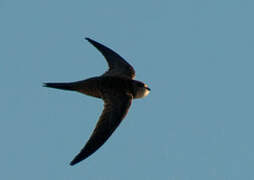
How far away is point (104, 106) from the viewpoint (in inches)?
497

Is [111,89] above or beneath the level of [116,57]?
beneath

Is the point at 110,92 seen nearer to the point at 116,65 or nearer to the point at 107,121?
the point at 107,121

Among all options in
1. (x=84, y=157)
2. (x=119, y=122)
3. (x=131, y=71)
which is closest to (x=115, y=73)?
(x=131, y=71)

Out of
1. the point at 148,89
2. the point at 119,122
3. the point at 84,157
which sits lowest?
the point at 84,157

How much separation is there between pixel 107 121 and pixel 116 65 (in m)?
2.84

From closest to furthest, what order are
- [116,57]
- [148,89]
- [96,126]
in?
1. [96,126]
2. [148,89]
3. [116,57]

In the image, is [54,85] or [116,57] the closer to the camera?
[54,85]

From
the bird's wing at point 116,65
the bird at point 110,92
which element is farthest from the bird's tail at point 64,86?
the bird's wing at point 116,65

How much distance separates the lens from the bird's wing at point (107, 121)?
11.4 meters

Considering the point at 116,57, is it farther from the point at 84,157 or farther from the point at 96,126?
the point at 84,157

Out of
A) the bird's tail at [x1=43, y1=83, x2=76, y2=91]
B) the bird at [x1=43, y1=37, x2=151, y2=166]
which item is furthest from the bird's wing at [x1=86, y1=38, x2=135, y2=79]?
the bird's tail at [x1=43, y1=83, x2=76, y2=91]

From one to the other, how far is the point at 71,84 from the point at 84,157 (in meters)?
2.41

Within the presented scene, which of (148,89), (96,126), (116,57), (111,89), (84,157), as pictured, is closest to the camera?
(84,157)

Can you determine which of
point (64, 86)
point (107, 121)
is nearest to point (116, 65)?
point (64, 86)
